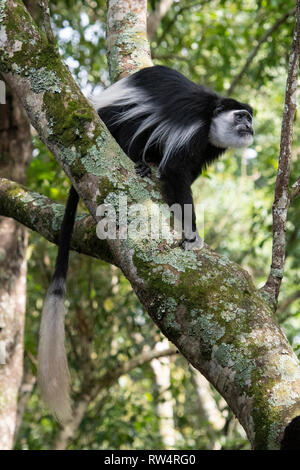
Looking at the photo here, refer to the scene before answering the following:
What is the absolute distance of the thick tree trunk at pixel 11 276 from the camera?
2445 mm

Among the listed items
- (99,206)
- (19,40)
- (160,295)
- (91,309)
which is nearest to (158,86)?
(19,40)

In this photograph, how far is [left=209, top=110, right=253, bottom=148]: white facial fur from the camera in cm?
219

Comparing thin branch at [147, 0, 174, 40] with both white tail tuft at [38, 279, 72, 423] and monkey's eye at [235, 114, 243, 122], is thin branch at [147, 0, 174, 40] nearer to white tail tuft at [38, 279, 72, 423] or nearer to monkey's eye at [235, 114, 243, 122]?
monkey's eye at [235, 114, 243, 122]

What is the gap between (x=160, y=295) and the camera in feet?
3.56

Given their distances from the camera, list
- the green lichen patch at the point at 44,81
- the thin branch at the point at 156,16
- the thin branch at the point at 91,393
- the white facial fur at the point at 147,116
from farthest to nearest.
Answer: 1. the thin branch at the point at 156,16
2. the thin branch at the point at 91,393
3. the white facial fur at the point at 147,116
4. the green lichen patch at the point at 44,81

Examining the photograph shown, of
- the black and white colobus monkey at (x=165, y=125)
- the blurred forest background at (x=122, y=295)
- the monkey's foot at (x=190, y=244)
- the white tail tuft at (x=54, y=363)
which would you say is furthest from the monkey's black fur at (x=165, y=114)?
the blurred forest background at (x=122, y=295)

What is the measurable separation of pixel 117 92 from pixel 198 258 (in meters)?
1.17

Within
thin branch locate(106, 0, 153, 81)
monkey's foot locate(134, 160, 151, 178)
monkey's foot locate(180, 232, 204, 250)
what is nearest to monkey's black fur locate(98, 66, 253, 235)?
thin branch locate(106, 0, 153, 81)

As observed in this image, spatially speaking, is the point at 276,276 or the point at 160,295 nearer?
the point at 160,295

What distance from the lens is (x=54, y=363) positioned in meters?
1.57

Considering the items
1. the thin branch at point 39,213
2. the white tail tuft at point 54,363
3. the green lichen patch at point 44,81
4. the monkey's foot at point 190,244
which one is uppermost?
the green lichen patch at point 44,81

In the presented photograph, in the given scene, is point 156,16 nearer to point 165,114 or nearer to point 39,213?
point 165,114

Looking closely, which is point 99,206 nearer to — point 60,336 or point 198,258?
point 198,258

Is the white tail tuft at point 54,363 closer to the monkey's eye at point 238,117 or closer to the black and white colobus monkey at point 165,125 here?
the black and white colobus monkey at point 165,125
